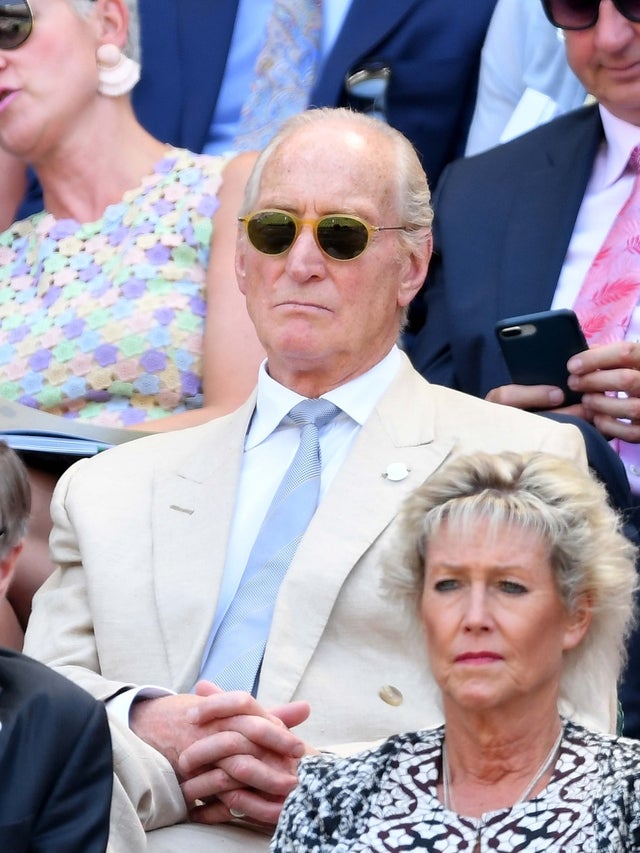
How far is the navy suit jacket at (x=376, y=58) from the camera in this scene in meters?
5.35

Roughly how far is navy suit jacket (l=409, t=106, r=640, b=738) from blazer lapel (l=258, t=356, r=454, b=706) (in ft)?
2.00

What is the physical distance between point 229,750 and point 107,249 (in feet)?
5.93

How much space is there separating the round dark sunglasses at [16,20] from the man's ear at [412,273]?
48.7 inches

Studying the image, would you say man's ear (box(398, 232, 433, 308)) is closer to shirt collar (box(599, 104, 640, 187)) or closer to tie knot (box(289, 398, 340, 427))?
tie knot (box(289, 398, 340, 427))

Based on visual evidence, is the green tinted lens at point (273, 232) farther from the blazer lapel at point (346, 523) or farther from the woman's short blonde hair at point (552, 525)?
the woman's short blonde hair at point (552, 525)

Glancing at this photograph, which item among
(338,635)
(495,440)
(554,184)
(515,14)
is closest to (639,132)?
(554,184)

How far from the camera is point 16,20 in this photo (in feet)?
16.1

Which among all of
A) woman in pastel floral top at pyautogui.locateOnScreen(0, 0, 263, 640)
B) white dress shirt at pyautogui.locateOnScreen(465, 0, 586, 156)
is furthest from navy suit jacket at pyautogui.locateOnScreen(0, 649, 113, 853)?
white dress shirt at pyautogui.locateOnScreen(465, 0, 586, 156)

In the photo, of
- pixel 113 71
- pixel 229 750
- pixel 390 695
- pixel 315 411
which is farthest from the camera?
pixel 113 71

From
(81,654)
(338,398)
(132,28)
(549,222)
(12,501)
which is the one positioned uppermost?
(132,28)

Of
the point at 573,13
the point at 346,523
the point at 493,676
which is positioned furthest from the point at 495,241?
the point at 493,676

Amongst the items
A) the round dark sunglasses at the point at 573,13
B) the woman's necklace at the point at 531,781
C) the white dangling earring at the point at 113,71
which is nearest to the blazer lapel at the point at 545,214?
the round dark sunglasses at the point at 573,13

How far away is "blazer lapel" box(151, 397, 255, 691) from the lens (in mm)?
3836

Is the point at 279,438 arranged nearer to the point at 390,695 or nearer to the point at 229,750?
the point at 390,695
